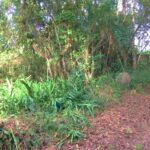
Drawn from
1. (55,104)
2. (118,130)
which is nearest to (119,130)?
(118,130)

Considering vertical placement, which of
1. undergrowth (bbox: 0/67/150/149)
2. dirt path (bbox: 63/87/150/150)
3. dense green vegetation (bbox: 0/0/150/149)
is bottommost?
dirt path (bbox: 63/87/150/150)

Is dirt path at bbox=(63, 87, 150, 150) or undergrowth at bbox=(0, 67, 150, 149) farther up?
undergrowth at bbox=(0, 67, 150, 149)

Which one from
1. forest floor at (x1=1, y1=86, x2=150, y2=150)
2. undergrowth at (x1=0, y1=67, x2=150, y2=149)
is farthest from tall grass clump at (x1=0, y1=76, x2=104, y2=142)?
forest floor at (x1=1, y1=86, x2=150, y2=150)

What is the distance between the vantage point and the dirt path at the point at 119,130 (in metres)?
6.24

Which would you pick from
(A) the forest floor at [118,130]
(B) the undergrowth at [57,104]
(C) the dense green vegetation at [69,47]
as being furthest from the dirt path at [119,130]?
(C) the dense green vegetation at [69,47]

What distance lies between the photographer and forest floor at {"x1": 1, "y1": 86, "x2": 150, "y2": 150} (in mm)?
6227

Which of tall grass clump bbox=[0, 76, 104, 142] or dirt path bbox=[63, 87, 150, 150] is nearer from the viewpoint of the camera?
dirt path bbox=[63, 87, 150, 150]

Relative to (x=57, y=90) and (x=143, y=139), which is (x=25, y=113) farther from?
(x=143, y=139)

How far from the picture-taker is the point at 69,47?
10422 millimetres

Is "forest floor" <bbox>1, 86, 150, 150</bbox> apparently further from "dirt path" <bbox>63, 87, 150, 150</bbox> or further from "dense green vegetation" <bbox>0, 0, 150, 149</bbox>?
"dense green vegetation" <bbox>0, 0, 150, 149</bbox>

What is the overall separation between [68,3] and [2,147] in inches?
228

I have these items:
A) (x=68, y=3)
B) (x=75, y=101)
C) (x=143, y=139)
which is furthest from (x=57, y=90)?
(x=68, y=3)

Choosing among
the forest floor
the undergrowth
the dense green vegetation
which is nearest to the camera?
the forest floor

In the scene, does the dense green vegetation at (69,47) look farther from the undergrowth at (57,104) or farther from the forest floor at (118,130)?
the forest floor at (118,130)
